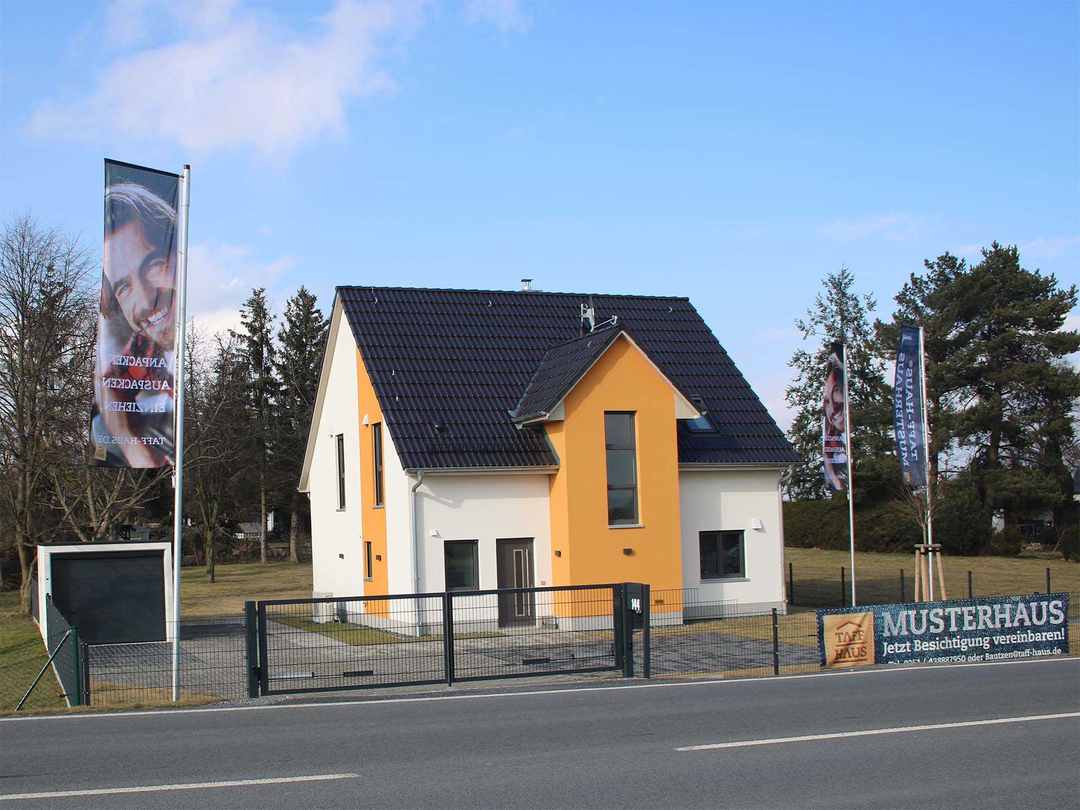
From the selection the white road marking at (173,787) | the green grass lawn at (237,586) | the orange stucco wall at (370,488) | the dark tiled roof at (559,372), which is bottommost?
the green grass lawn at (237,586)

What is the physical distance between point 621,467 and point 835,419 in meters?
5.75

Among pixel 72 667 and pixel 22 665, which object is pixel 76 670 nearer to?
pixel 72 667

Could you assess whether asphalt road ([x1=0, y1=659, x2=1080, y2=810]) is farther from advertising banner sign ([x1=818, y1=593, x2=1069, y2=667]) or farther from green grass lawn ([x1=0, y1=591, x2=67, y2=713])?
green grass lawn ([x1=0, y1=591, x2=67, y2=713])

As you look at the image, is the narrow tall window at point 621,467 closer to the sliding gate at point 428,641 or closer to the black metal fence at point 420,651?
the black metal fence at point 420,651

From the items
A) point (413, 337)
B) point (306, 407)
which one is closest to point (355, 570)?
point (413, 337)

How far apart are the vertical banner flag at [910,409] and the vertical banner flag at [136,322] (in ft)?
53.2

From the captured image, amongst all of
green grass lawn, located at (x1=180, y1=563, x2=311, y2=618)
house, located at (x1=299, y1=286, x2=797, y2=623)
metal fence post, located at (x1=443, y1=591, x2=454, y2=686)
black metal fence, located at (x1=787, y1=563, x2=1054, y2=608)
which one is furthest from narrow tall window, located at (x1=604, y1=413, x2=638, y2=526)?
green grass lawn, located at (x1=180, y1=563, x2=311, y2=618)

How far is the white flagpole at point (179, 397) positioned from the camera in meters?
15.2

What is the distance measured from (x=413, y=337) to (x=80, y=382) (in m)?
12.7

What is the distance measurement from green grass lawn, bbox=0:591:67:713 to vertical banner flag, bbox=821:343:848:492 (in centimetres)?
1799

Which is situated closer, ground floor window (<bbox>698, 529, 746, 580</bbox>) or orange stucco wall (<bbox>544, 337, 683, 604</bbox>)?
orange stucco wall (<bbox>544, 337, 683, 604</bbox>)

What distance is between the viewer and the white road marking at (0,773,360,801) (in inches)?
343

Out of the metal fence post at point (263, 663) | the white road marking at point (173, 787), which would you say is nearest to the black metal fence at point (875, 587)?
the metal fence post at point (263, 663)

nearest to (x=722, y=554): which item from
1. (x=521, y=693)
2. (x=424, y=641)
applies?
(x=424, y=641)
